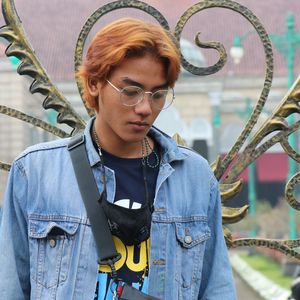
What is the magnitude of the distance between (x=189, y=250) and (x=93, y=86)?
0.52m

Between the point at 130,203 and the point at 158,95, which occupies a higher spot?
the point at 158,95

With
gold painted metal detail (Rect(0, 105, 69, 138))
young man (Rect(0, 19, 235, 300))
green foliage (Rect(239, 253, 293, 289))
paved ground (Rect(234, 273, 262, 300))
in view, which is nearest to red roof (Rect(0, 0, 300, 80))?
green foliage (Rect(239, 253, 293, 289))

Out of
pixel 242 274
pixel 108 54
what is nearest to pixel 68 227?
pixel 108 54

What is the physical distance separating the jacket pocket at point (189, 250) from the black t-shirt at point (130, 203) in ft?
0.29

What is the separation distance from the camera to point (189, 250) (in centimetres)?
329

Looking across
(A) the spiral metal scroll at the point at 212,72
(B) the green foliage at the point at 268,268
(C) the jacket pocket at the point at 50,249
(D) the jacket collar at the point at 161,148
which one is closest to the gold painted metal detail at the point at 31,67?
(A) the spiral metal scroll at the point at 212,72

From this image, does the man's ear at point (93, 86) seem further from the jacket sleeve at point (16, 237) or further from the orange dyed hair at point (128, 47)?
the jacket sleeve at point (16, 237)

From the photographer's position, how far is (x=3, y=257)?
328cm

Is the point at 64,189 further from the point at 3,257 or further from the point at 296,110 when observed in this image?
the point at 296,110

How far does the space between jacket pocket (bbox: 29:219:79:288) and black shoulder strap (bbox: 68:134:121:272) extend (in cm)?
6

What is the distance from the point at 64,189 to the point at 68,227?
11 cm

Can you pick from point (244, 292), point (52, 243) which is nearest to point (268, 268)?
point (244, 292)

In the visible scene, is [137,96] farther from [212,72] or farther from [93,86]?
[212,72]

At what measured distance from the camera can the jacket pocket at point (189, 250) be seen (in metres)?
3.28
